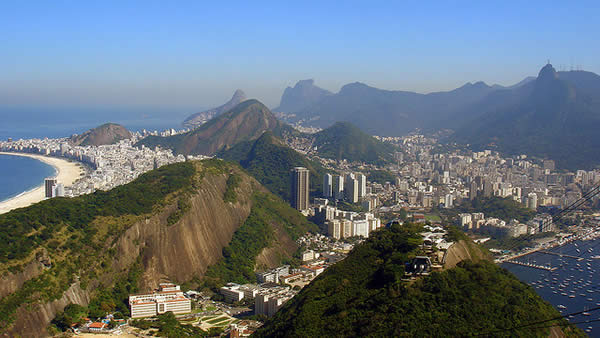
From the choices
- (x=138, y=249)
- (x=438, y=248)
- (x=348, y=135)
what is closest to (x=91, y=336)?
(x=138, y=249)

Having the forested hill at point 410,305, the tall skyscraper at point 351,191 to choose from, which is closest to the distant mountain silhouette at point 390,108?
the tall skyscraper at point 351,191

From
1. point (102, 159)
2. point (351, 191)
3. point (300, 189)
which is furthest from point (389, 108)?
point (300, 189)

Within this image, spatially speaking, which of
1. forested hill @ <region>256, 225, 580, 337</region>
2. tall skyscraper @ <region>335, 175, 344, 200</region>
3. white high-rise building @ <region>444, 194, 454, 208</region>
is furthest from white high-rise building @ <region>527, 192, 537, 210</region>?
forested hill @ <region>256, 225, 580, 337</region>

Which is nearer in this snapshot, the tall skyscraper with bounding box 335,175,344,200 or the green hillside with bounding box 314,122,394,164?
the tall skyscraper with bounding box 335,175,344,200

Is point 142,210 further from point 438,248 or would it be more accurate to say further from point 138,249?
point 438,248

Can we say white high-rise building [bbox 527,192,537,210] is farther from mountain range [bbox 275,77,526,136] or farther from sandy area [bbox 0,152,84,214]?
mountain range [bbox 275,77,526,136]

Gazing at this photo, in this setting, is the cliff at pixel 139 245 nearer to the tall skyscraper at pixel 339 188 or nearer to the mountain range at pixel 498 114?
the tall skyscraper at pixel 339 188
